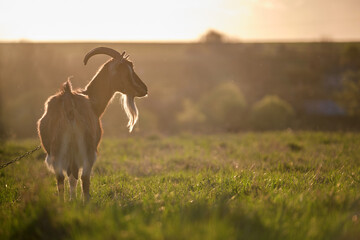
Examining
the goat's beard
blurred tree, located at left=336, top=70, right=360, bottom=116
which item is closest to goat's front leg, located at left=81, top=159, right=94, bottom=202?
Result: the goat's beard

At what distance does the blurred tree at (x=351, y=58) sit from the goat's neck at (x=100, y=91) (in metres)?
47.8

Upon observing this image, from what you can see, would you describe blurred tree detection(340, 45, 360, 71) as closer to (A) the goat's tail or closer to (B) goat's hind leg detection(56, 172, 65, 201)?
(A) the goat's tail

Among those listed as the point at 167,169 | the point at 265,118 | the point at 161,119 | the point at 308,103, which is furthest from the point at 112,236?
the point at 308,103

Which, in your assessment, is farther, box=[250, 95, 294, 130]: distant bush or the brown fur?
box=[250, 95, 294, 130]: distant bush

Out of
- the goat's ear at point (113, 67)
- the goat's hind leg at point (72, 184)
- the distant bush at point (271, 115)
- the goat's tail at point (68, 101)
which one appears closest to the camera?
the goat's tail at point (68, 101)

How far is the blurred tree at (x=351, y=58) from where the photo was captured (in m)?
44.5

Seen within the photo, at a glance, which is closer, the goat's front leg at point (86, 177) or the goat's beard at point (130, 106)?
the goat's front leg at point (86, 177)

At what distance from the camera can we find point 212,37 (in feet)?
209

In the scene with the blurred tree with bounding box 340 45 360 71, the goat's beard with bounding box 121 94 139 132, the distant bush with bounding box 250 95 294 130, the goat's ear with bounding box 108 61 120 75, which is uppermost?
the blurred tree with bounding box 340 45 360 71

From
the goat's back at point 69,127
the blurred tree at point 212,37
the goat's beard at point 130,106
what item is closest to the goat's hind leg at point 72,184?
the goat's back at point 69,127

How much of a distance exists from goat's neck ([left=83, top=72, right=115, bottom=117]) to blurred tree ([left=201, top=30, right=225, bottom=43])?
5960 centimetres

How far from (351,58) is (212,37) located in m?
26.8

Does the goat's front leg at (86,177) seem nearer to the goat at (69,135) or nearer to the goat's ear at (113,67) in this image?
the goat at (69,135)

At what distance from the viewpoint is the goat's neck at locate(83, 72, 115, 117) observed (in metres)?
5.28
